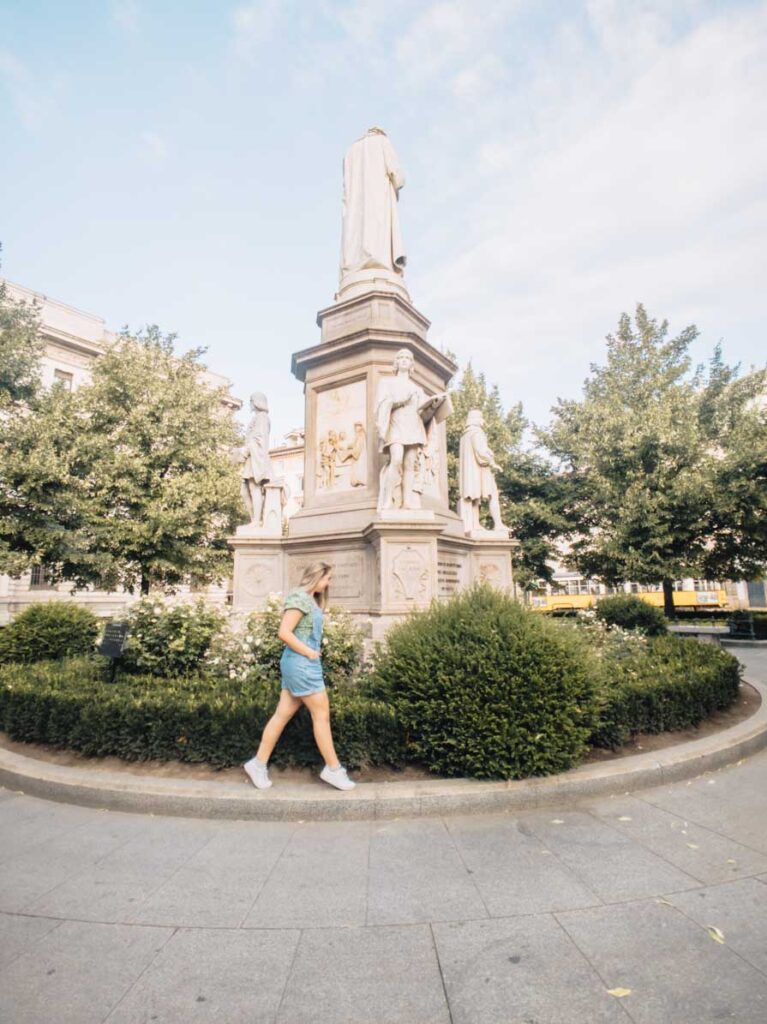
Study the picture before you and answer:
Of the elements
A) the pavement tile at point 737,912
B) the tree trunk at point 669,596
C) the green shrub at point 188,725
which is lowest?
the pavement tile at point 737,912

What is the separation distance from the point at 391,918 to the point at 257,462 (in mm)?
8889

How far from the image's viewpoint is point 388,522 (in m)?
8.45

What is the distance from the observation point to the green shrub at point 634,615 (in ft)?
43.9

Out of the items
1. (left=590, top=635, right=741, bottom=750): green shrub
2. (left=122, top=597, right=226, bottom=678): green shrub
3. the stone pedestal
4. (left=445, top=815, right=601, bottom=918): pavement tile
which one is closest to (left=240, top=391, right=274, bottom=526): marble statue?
the stone pedestal

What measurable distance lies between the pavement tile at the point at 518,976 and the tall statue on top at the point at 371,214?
11480mm

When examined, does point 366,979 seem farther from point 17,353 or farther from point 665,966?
point 17,353

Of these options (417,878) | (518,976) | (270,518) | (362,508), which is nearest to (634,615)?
(362,508)

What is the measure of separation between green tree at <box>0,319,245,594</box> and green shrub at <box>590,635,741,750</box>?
17.9m

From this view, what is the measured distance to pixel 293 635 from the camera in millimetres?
4715

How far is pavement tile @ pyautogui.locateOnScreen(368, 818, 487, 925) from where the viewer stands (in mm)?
3051

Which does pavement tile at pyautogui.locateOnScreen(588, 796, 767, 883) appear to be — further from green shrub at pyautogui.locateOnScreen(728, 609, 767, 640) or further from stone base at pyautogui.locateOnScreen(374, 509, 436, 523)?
green shrub at pyautogui.locateOnScreen(728, 609, 767, 640)

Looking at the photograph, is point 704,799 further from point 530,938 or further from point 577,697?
point 530,938

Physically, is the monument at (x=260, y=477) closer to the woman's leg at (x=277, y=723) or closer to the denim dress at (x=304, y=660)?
the denim dress at (x=304, y=660)

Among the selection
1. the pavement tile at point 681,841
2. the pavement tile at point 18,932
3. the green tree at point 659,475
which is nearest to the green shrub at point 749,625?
the green tree at point 659,475
